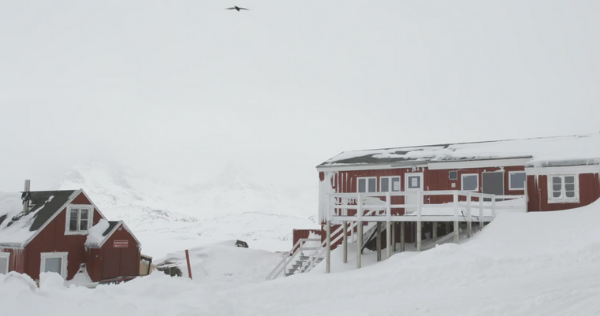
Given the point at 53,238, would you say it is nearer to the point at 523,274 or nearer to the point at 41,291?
the point at 41,291

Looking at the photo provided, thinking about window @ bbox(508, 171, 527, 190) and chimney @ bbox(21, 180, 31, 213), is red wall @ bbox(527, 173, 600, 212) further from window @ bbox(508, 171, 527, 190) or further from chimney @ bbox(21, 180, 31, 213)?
chimney @ bbox(21, 180, 31, 213)

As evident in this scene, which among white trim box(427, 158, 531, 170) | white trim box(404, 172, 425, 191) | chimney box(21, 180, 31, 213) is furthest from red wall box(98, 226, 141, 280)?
white trim box(427, 158, 531, 170)

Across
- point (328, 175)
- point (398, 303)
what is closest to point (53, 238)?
point (328, 175)

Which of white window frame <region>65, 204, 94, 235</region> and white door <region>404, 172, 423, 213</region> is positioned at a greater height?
white door <region>404, 172, 423, 213</region>

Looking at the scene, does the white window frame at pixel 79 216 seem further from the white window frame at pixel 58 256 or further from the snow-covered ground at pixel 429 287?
the snow-covered ground at pixel 429 287

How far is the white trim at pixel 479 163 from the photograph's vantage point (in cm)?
2718

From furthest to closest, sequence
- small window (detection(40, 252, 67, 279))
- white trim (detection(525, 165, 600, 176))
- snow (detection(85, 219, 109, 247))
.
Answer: snow (detection(85, 219, 109, 247))
small window (detection(40, 252, 67, 279))
white trim (detection(525, 165, 600, 176))

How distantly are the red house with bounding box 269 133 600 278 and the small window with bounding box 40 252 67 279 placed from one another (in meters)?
10.6

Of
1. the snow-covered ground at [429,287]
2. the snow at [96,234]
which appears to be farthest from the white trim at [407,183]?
the snow at [96,234]

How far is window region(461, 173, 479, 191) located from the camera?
28188 millimetres

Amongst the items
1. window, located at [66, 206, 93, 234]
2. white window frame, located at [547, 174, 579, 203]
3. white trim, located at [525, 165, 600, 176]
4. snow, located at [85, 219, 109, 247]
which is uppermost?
white trim, located at [525, 165, 600, 176]

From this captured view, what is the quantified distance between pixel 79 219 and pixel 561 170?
2410 cm

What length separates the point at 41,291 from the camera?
37.4ft

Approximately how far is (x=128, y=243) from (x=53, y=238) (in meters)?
3.98
